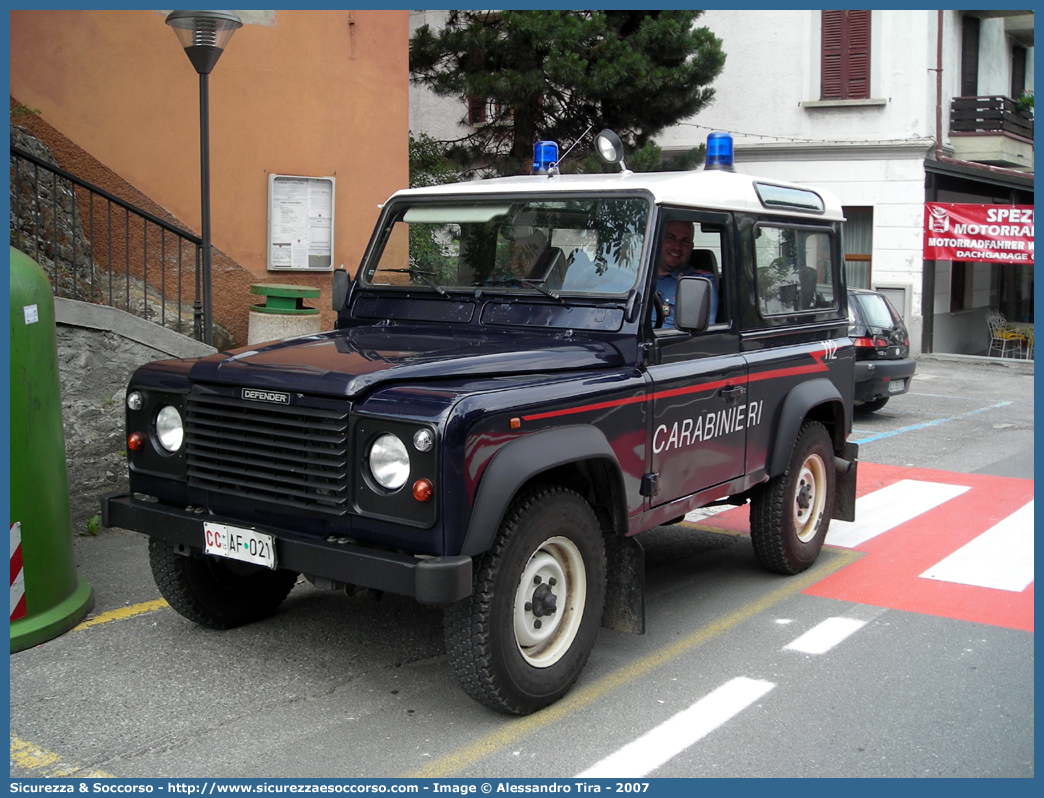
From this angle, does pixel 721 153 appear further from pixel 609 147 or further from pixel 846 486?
pixel 846 486

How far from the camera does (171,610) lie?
5.40m

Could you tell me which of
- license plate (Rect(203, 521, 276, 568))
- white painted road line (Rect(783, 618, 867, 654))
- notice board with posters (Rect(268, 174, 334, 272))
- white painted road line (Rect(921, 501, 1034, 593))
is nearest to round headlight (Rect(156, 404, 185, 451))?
license plate (Rect(203, 521, 276, 568))

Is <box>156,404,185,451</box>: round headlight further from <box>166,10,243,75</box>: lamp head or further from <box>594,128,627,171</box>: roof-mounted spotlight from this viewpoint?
<box>166,10,243,75</box>: lamp head

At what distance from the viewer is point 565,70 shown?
49.3ft

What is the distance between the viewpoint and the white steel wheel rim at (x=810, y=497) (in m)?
6.25

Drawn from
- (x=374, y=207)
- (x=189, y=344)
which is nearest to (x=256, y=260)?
(x=374, y=207)

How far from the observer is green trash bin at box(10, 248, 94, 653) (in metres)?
4.82

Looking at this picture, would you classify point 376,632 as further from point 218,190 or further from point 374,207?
point 374,207

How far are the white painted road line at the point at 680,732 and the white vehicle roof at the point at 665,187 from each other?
224 cm

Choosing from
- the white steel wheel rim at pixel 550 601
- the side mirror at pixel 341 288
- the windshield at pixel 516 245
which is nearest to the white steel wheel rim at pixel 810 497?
the windshield at pixel 516 245

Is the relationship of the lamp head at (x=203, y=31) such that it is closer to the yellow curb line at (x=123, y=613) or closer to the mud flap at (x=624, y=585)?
the yellow curb line at (x=123, y=613)

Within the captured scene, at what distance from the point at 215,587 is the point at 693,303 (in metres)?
2.63

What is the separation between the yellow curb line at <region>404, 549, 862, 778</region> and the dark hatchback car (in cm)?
663

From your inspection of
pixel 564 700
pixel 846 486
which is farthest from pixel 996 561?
pixel 564 700
